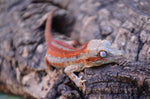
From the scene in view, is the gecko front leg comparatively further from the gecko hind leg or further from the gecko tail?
the gecko tail

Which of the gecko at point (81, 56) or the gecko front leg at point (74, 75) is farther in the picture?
the gecko at point (81, 56)

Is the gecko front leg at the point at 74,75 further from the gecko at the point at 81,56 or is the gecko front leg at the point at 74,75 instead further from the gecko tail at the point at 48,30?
the gecko tail at the point at 48,30

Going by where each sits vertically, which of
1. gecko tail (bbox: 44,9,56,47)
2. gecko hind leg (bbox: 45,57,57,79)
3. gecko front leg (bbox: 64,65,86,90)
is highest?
gecko tail (bbox: 44,9,56,47)

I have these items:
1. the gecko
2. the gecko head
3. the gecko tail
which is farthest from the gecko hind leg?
the gecko head

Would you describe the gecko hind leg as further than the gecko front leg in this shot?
Yes

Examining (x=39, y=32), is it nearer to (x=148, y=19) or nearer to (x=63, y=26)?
(x=63, y=26)

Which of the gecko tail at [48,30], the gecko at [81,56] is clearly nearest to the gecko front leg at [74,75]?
the gecko at [81,56]

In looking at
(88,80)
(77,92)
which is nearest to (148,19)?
(88,80)
